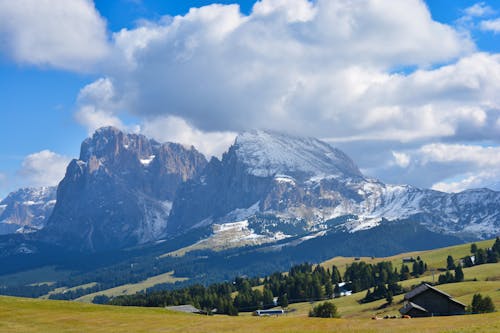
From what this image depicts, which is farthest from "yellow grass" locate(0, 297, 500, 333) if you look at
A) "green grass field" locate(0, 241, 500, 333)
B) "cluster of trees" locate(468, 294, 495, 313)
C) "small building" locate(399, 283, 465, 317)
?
"cluster of trees" locate(468, 294, 495, 313)

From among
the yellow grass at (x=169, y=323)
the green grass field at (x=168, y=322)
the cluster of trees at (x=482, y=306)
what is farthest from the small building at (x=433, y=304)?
the yellow grass at (x=169, y=323)

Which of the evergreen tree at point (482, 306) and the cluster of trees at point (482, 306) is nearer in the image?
the cluster of trees at point (482, 306)

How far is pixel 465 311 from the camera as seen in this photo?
139125 mm

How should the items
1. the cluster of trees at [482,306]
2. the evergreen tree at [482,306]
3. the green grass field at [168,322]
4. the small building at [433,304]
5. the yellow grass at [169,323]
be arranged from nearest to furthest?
the green grass field at [168,322] < the yellow grass at [169,323] < the small building at [433,304] < the cluster of trees at [482,306] < the evergreen tree at [482,306]

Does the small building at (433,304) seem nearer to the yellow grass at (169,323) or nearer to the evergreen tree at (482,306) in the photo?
the evergreen tree at (482,306)

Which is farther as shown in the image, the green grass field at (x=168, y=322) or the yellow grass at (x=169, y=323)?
the yellow grass at (x=169, y=323)

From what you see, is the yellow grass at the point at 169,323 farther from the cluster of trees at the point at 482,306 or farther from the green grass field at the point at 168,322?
the cluster of trees at the point at 482,306

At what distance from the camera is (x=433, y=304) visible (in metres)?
137

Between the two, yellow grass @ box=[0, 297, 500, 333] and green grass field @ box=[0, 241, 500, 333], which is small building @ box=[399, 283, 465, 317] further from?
yellow grass @ box=[0, 297, 500, 333]

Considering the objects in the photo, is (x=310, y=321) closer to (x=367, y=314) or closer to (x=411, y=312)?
(x=411, y=312)

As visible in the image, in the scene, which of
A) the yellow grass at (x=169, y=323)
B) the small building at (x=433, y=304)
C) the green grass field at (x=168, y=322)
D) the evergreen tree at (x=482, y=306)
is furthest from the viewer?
the evergreen tree at (x=482, y=306)

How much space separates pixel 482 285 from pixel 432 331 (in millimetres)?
129457

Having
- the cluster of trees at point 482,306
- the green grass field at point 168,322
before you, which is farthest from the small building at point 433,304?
the green grass field at point 168,322

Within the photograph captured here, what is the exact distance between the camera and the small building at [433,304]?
5344 inches
